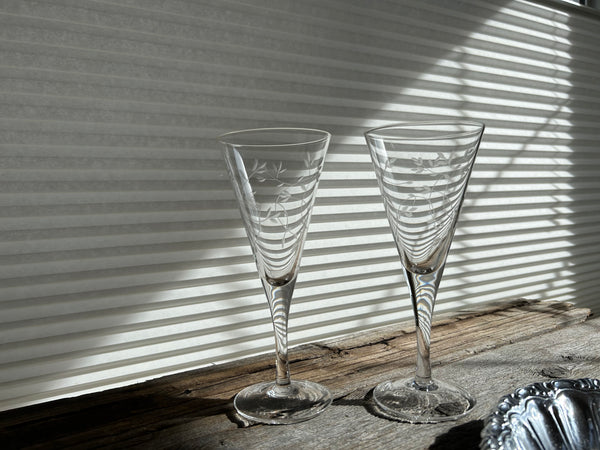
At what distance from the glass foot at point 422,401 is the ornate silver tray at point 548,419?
112 millimetres

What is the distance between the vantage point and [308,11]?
1293mm

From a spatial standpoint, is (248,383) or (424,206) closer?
(424,206)

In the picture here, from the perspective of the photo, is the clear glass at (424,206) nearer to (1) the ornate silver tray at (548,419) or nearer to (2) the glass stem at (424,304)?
(2) the glass stem at (424,304)

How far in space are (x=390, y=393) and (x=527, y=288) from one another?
54.1 inches

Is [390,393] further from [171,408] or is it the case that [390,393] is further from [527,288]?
[527,288]

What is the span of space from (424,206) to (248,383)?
0.39 m

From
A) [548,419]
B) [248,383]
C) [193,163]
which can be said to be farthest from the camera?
[193,163]

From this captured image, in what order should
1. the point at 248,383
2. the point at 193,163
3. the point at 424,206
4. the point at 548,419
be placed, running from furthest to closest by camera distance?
the point at 193,163 < the point at 248,383 < the point at 424,206 < the point at 548,419

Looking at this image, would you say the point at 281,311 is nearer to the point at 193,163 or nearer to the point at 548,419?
the point at 548,419

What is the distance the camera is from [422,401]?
68 cm

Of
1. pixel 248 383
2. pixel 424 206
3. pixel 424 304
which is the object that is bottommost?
pixel 248 383

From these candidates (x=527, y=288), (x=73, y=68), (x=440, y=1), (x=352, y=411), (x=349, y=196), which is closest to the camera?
(x=352, y=411)

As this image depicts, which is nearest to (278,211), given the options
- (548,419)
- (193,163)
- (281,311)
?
(281,311)

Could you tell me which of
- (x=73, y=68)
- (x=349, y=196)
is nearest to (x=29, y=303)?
(x=73, y=68)
